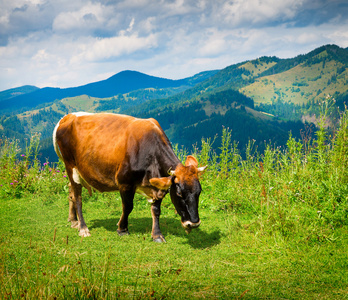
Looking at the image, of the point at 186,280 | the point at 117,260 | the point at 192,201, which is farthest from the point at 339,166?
the point at 117,260

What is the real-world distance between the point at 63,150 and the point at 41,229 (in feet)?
6.39

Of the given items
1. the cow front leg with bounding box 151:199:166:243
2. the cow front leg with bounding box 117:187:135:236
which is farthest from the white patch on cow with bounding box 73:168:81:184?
the cow front leg with bounding box 151:199:166:243

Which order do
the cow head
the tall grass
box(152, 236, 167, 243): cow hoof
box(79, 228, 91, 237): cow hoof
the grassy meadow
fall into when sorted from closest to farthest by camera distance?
the grassy meadow
the cow head
the tall grass
box(152, 236, 167, 243): cow hoof
box(79, 228, 91, 237): cow hoof

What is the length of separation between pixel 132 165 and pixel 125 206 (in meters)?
1.02

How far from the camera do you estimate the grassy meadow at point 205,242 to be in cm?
389

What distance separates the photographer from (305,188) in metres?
7.19

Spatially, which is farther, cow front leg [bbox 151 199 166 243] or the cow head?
→ cow front leg [bbox 151 199 166 243]

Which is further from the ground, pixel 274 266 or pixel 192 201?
pixel 192 201

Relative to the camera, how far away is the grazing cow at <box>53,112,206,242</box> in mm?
5785

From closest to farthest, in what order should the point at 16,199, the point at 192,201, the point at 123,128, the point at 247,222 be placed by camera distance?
the point at 192,201 < the point at 123,128 < the point at 247,222 < the point at 16,199

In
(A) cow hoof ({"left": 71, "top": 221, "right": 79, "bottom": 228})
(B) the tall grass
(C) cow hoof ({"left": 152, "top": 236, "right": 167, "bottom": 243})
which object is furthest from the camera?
(A) cow hoof ({"left": 71, "top": 221, "right": 79, "bottom": 228})

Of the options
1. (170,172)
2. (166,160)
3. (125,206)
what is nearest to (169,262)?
(170,172)

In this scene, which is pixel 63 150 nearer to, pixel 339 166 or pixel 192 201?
pixel 192 201

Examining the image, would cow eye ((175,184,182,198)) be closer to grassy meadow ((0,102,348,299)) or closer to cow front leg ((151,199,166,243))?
cow front leg ((151,199,166,243))
